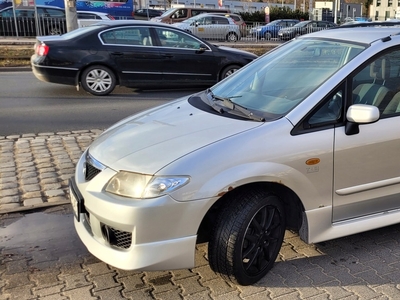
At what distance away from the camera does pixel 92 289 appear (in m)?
3.21

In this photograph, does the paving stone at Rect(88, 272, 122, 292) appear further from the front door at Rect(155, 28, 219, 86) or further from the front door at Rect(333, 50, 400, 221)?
the front door at Rect(155, 28, 219, 86)

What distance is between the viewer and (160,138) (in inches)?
127

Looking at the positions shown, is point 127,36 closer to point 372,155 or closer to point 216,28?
point 372,155

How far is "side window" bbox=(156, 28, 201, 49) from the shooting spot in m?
10.7

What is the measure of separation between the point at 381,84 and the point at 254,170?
1.44m

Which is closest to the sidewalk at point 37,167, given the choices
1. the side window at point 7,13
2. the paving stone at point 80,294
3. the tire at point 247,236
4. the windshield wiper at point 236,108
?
the paving stone at point 80,294

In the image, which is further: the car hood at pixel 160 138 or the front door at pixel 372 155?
the front door at pixel 372 155

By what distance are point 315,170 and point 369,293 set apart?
906 mm

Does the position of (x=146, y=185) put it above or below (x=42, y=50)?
below

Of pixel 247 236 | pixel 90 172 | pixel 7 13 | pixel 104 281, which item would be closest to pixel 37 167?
pixel 90 172

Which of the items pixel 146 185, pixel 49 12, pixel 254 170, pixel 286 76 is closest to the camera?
pixel 146 185

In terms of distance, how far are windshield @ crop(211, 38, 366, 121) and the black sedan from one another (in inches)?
247

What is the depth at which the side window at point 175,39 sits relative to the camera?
10.7m

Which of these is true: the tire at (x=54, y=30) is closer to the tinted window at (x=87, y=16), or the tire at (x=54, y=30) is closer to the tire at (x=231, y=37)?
the tinted window at (x=87, y=16)
